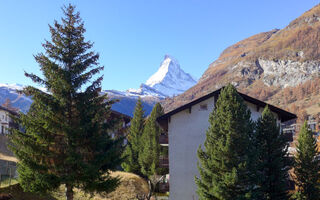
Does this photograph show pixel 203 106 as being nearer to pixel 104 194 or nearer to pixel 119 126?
pixel 119 126

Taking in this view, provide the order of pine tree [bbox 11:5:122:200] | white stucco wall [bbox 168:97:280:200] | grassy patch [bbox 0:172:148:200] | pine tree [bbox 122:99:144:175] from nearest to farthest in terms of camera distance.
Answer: pine tree [bbox 11:5:122:200], grassy patch [bbox 0:172:148:200], white stucco wall [bbox 168:97:280:200], pine tree [bbox 122:99:144:175]

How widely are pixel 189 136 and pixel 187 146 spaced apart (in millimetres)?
904

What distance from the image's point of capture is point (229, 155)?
17984mm

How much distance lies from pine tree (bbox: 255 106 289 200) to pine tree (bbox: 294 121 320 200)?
4919 mm

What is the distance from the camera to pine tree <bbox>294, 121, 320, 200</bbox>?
977 inches

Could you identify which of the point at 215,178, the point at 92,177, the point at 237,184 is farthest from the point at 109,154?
the point at 237,184

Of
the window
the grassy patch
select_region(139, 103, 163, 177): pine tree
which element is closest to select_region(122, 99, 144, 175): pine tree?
select_region(139, 103, 163, 177): pine tree

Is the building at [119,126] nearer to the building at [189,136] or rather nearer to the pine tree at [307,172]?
the building at [189,136]

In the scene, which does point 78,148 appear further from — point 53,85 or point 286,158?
point 286,158

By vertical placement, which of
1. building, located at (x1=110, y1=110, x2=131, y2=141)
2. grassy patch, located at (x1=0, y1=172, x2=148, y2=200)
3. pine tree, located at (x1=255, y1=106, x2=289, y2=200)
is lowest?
grassy patch, located at (x1=0, y1=172, x2=148, y2=200)

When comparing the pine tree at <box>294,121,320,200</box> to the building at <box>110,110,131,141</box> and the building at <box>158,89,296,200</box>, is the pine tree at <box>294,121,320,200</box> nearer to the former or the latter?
the building at <box>158,89,296,200</box>

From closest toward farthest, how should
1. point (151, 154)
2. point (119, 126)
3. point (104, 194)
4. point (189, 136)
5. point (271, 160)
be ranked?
1. point (119, 126)
2. point (271, 160)
3. point (104, 194)
4. point (189, 136)
5. point (151, 154)

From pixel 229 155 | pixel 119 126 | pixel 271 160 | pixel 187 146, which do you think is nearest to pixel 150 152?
pixel 187 146

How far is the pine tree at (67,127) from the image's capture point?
17.2 m
